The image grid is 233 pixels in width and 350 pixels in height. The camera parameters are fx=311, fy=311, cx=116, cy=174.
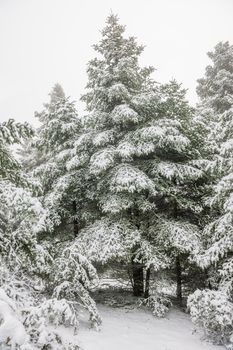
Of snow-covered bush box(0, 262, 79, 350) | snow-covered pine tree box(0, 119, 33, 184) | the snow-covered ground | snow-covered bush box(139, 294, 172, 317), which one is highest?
snow-covered pine tree box(0, 119, 33, 184)

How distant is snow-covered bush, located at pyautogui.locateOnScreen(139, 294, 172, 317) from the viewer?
11945 mm

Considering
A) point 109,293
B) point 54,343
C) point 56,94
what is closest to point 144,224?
point 109,293

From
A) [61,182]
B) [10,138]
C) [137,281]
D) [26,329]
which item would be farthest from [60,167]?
[26,329]

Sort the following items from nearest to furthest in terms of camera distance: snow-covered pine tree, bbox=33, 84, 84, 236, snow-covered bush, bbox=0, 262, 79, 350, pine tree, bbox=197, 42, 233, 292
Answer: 1. snow-covered bush, bbox=0, 262, 79, 350
2. pine tree, bbox=197, 42, 233, 292
3. snow-covered pine tree, bbox=33, 84, 84, 236

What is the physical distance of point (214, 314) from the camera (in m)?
9.62

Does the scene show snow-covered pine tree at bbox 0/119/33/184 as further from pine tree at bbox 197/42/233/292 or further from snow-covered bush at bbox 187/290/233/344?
snow-covered bush at bbox 187/290/233/344

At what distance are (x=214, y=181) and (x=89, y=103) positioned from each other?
23.2 feet

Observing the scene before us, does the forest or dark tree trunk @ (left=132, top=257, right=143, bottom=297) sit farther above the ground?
the forest

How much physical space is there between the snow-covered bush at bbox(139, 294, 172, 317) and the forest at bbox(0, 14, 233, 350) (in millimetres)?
55

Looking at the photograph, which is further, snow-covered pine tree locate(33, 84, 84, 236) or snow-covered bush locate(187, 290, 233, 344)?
snow-covered pine tree locate(33, 84, 84, 236)

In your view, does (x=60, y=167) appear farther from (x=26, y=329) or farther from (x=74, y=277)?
(x=26, y=329)

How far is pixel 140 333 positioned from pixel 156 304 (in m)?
1.88

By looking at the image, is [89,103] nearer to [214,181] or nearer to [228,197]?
[214,181]

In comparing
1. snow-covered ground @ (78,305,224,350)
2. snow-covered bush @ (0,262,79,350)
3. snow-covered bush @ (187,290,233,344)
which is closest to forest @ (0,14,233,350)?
snow-covered bush @ (187,290,233,344)
